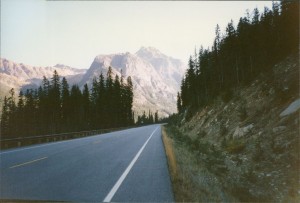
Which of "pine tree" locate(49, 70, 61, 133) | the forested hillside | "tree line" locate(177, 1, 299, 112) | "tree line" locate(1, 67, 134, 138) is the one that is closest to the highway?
the forested hillside

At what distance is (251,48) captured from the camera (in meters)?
48.2

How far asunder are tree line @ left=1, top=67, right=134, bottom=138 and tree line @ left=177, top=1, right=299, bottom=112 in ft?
Answer: 92.9

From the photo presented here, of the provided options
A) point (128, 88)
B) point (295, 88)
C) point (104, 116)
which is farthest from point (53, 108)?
point (295, 88)

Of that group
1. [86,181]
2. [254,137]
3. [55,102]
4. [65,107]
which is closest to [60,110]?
[65,107]

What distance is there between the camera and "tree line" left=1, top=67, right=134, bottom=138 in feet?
249

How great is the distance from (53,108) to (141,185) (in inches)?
2851

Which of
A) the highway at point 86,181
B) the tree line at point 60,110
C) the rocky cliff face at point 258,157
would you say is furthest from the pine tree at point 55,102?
the highway at point 86,181

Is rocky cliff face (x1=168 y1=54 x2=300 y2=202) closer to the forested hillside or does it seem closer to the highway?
the forested hillside

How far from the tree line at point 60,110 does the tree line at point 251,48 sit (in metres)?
28.3

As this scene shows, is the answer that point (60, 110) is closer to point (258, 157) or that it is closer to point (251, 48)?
point (251, 48)

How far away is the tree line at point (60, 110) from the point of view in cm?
7594

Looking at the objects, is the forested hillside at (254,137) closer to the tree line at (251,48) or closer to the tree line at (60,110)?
the tree line at (251,48)

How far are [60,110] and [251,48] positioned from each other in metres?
53.1

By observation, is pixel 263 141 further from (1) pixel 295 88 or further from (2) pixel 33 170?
(2) pixel 33 170
